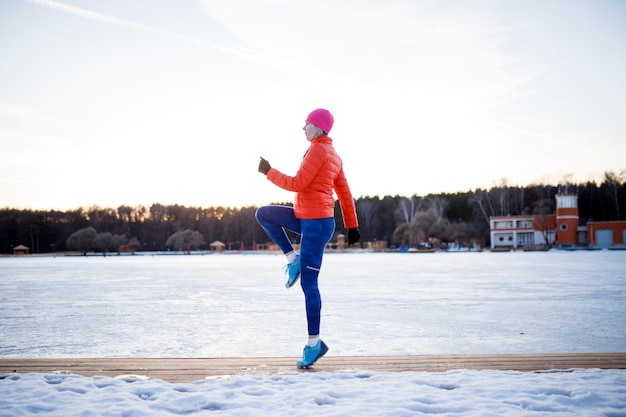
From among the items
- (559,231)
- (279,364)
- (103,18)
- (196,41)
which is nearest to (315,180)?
(279,364)

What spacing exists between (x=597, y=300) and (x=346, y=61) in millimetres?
12422

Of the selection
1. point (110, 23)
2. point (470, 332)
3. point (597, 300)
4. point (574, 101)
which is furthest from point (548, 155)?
point (470, 332)

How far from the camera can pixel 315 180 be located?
303cm

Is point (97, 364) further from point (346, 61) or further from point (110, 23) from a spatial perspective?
point (110, 23)

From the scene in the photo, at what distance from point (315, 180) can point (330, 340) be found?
2.40 meters

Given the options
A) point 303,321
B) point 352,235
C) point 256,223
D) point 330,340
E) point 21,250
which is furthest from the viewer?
point 256,223

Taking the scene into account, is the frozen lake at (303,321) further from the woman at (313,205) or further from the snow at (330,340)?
the woman at (313,205)

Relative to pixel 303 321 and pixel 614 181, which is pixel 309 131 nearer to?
pixel 303 321

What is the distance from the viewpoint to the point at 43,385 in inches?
97.1

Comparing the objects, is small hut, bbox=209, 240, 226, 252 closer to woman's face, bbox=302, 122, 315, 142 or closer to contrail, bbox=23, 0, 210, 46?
contrail, bbox=23, 0, 210, 46

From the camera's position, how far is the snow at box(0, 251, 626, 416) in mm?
2195

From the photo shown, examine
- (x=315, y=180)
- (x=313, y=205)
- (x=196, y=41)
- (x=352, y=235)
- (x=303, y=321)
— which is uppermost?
(x=196, y=41)

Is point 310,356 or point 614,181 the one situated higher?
point 614,181

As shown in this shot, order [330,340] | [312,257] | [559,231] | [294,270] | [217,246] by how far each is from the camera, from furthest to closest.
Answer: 1. [217,246]
2. [559,231]
3. [330,340]
4. [294,270]
5. [312,257]
